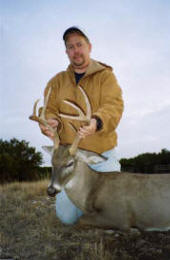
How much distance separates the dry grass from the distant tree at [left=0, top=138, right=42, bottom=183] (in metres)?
8.62

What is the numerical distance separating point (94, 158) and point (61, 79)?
5.06ft

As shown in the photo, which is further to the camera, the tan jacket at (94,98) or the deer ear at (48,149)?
the tan jacket at (94,98)

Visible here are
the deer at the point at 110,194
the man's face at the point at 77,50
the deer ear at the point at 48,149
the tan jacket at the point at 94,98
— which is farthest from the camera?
the man's face at the point at 77,50

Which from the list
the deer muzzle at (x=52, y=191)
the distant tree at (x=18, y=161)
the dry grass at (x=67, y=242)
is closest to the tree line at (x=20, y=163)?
the distant tree at (x=18, y=161)

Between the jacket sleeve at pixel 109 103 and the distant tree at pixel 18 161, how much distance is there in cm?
978

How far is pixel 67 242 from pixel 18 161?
1078 cm

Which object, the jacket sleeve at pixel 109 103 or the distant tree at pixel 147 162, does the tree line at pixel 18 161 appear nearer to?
the distant tree at pixel 147 162

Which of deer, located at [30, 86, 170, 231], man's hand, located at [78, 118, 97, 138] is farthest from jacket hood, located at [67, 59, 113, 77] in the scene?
man's hand, located at [78, 118, 97, 138]

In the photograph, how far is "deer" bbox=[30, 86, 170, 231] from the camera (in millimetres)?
4005

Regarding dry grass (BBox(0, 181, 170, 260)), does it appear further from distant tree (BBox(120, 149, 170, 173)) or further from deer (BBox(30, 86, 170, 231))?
distant tree (BBox(120, 149, 170, 173))

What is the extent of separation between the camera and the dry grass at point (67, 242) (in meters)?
3.65

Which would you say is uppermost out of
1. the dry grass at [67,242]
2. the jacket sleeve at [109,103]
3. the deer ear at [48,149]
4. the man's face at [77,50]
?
the man's face at [77,50]

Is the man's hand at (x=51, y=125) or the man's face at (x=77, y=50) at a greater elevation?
the man's face at (x=77, y=50)

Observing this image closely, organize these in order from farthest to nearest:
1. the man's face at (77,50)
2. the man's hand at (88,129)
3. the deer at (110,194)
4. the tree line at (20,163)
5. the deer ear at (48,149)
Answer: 1. the tree line at (20,163)
2. the man's face at (77,50)
3. the deer ear at (48,149)
4. the deer at (110,194)
5. the man's hand at (88,129)
